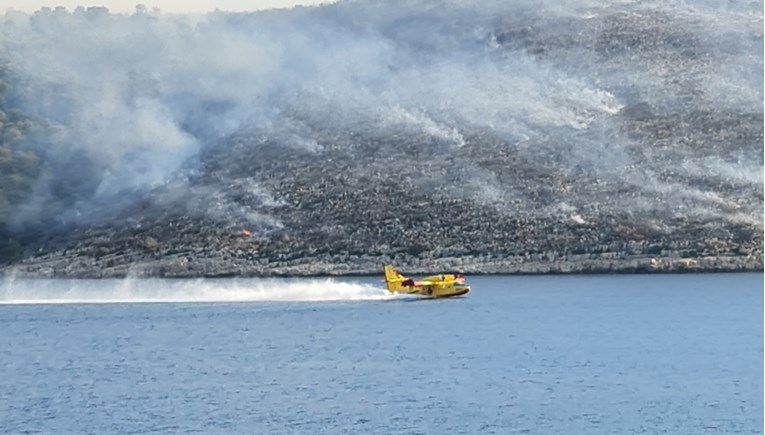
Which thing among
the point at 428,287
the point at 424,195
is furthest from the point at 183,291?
the point at 424,195

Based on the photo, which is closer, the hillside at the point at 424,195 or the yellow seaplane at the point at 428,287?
the yellow seaplane at the point at 428,287

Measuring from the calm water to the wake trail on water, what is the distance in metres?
0.40

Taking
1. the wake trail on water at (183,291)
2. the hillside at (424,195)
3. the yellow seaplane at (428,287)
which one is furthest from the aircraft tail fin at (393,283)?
the hillside at (424,195)

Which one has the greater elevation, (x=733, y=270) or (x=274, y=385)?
(x=274, y=385)

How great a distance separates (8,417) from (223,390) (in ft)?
31.9

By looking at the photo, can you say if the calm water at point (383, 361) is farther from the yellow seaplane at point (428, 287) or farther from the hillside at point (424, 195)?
the hillside at point (424, 195)

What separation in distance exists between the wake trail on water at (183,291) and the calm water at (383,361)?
15.8 inches

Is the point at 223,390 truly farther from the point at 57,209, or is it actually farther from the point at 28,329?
the point at 57,209

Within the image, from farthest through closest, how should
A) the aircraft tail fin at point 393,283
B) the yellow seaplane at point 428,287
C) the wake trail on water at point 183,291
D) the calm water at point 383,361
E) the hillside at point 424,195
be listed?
the hillside at point 424,195, the wake trail on water at point 183,291, the yellow seaplane at point 428,287, the aircraft tail fin at point 393,283, the calm water at point 383,361

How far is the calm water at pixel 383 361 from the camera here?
7000cm

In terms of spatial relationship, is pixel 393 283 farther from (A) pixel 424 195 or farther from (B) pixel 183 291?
(A) pixel 424 195

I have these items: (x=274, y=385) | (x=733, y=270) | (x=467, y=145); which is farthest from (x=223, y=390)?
(x=467, y=145)

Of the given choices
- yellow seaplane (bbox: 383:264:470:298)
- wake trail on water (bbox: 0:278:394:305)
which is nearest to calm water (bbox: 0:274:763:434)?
→ wake trail on water (bbox: 0:278:394:305)

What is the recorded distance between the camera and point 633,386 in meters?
76.9
